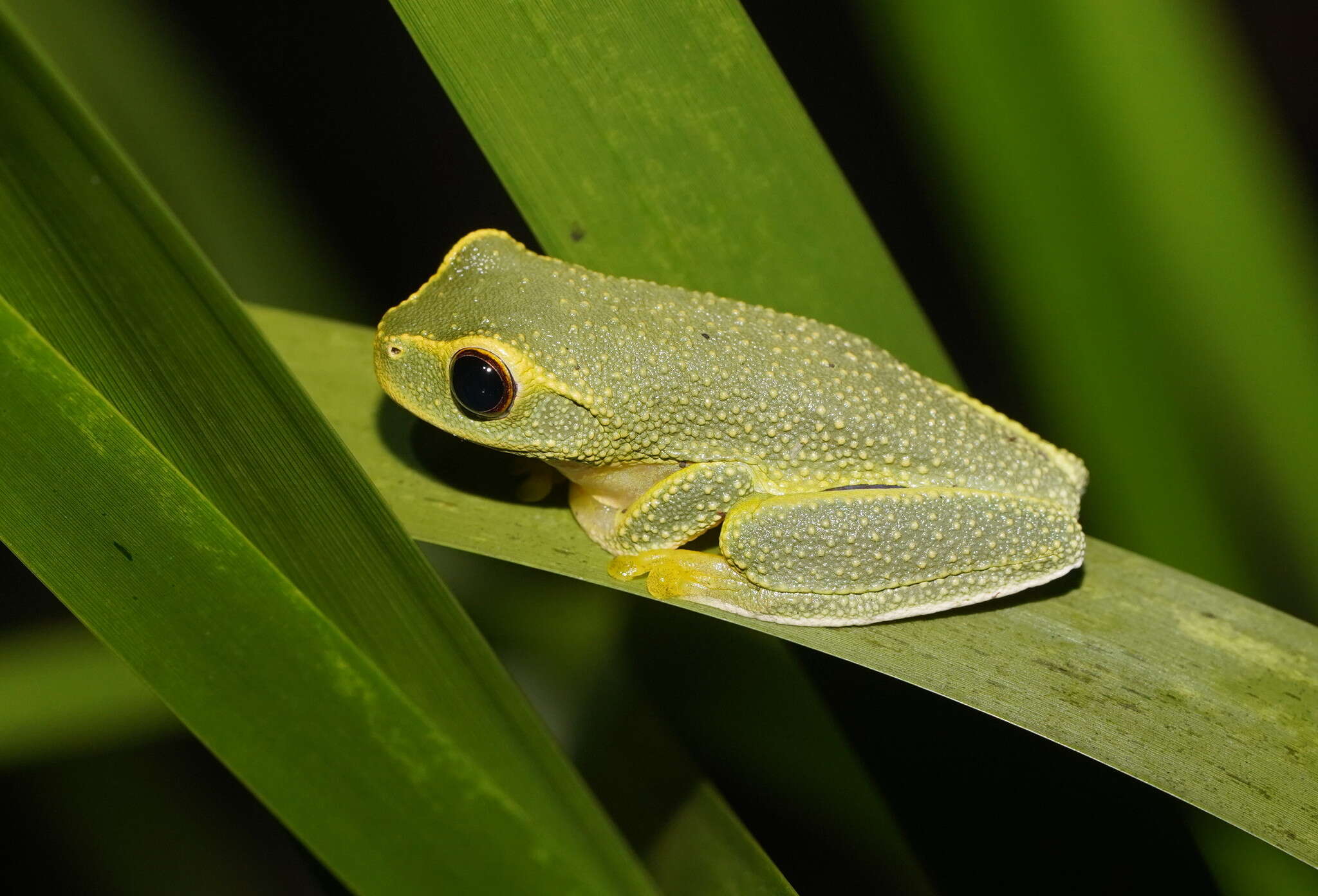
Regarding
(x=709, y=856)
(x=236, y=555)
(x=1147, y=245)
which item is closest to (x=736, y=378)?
(x=1147, y=245)

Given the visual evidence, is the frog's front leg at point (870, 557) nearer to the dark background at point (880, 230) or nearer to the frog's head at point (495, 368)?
the frog's head at point (495, 368)

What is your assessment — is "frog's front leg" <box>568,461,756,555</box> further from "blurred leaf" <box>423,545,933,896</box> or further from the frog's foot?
"blurred leaf" <box>423,545,933,896</box>

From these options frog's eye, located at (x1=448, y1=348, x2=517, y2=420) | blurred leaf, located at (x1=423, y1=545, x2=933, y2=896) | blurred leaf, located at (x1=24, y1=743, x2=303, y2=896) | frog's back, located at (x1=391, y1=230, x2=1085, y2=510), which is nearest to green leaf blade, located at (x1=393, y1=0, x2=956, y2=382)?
frog's back, located at (x1=391, y1=230, x2=1085, y2=510)

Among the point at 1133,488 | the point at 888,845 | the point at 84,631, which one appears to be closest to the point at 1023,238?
the point at 1133,488

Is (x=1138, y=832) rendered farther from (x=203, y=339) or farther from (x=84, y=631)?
(x=84, y=631)

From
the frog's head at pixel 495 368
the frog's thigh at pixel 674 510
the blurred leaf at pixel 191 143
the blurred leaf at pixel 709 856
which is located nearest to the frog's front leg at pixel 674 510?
the frog's thigh at pixel 674 510

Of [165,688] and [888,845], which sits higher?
[165,688]
